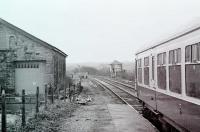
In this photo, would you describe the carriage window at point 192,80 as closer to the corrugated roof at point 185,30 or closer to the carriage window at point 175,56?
the corrugated roof at point 185,30

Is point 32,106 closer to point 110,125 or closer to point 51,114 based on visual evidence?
point 51,114

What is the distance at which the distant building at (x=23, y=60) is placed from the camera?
3119cm

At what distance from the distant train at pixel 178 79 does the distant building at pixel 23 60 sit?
737 inches

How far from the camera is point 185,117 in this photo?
27.1 ft

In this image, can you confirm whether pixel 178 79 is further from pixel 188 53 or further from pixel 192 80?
pixel 192 80

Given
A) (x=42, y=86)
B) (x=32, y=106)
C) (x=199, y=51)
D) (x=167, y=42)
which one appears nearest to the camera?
(x=199, y=51)

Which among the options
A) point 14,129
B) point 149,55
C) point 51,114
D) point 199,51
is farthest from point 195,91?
point 51,114

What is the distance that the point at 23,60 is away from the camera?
31.4 metres

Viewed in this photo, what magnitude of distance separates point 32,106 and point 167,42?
15.0 m

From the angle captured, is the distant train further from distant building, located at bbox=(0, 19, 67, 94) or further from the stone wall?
the stone wall

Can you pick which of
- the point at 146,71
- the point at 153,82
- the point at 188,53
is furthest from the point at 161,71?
the point at 146,71

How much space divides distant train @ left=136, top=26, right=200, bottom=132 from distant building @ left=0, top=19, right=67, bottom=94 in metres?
18.7

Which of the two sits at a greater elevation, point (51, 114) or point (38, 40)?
point (38, 40)

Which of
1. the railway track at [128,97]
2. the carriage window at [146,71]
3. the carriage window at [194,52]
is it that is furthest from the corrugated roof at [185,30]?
the railway track at [128,97]
